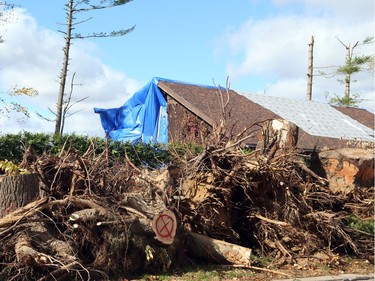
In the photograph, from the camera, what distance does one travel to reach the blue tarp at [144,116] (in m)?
20.8

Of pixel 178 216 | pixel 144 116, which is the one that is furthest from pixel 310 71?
pixel 178 216

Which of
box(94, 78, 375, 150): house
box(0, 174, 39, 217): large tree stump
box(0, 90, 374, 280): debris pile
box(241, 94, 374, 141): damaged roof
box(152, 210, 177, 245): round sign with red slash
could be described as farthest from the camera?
box(241, 94, 374, 141): damaged roof

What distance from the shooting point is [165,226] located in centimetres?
855

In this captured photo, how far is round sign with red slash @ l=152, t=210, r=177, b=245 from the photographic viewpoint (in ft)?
27.7

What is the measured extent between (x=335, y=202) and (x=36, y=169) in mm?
6743

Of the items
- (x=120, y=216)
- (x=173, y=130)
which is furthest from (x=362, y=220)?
(x=173, y=130)

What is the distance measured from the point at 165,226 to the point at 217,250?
129 centimetres

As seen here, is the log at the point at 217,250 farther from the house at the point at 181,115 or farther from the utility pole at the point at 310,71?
the utility pole at the point at 310,71

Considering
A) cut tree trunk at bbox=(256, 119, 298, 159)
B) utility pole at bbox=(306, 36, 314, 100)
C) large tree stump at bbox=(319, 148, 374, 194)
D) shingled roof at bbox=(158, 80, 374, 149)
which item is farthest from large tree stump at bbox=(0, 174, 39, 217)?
utility pole at bbox=(306, 36, 314, 100)

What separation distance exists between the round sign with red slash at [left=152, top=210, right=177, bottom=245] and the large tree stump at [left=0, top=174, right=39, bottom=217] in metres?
2.01

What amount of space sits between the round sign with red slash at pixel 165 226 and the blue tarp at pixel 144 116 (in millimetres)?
11955

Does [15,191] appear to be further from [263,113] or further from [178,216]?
[263,113]

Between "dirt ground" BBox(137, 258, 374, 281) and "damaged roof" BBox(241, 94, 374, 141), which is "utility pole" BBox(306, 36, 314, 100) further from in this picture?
"dirt ground" BBox(137, 258, 374, 281)

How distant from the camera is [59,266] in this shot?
23.6 ft
